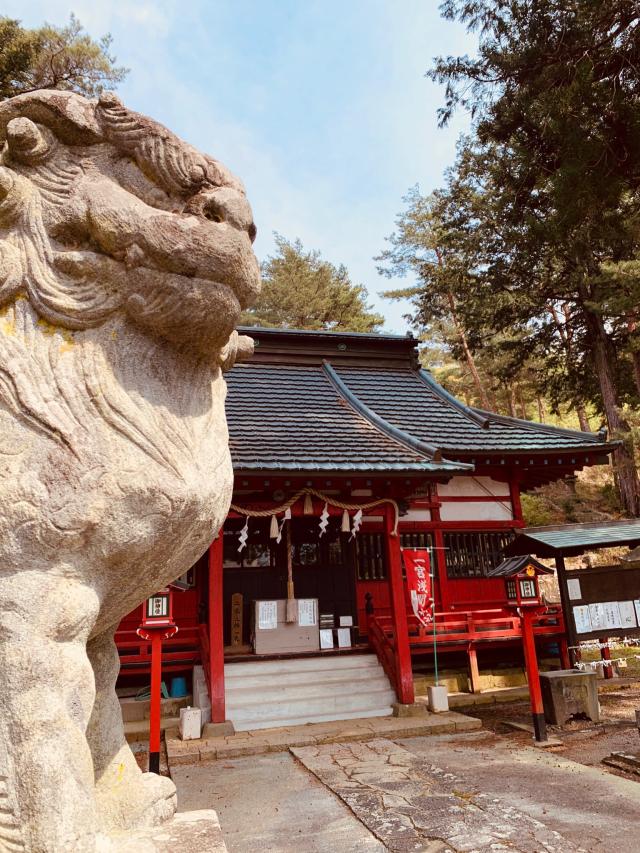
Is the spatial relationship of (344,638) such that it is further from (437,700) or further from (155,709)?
(155,709)

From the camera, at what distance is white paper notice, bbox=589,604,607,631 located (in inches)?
293

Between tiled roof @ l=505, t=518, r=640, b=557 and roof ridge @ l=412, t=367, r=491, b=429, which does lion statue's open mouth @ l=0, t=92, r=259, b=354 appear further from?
roof ridge @ l=412, t=367, r=491, b=429

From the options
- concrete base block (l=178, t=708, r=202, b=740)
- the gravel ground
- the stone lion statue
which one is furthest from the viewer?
concrete base block (l=178, t=708, r=202, b=740)

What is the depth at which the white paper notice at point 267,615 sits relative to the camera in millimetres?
8969

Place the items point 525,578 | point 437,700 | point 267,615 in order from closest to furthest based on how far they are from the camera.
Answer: point 525,578, point 437,700, point 267,615

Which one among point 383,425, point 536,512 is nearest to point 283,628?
point 383,425

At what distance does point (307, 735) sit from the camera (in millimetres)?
7016

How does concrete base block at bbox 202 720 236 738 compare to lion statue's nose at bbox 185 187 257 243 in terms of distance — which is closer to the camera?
lion statue's nose at bbox 185 187 257 243

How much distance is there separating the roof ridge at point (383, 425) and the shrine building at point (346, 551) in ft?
0.12

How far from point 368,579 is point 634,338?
938cm

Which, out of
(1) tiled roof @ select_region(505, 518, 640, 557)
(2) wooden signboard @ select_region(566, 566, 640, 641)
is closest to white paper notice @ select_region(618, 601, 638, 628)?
(2) wooden signboard @ select_region(566, 566, 640, 641)

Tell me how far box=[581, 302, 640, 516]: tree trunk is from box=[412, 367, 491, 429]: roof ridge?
5.07 m

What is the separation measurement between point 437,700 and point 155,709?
3.95m

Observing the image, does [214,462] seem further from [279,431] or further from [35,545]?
[279,431]
